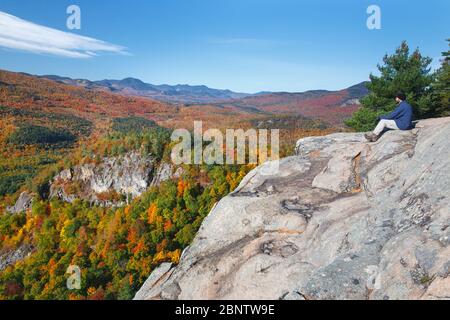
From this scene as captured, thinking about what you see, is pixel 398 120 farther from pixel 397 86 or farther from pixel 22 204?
pixel 22 204

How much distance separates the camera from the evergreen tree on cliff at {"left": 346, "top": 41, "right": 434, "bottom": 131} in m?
27.3

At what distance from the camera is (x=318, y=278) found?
7594mm

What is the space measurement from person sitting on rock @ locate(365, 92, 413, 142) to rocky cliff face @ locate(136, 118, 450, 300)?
0.34 m

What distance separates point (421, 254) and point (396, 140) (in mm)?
6530

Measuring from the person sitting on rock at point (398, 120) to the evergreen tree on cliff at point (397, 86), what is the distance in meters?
15.0

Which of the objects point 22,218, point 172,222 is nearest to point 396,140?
point 172,222

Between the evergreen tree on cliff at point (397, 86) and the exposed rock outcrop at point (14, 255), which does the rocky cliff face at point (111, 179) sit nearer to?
the exposed rock outcrop at point (14, 255)

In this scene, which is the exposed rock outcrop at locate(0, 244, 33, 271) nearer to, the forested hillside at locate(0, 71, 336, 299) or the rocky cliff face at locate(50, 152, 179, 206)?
the forested hillside at locate(0, 71, 336, 299)

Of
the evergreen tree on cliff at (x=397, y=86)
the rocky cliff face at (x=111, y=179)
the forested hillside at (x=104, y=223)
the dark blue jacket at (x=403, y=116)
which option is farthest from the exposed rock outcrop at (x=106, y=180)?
the dark blue jacket at (x=403, y=116)

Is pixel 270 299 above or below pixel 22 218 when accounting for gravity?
above

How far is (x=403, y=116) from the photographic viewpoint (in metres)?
13.4

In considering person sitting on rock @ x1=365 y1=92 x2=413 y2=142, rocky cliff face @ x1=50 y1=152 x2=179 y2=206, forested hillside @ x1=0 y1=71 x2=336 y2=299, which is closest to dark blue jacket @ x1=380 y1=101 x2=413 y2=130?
person sitting on rock @ x1=365 y1=92 x2=413 y2=142
